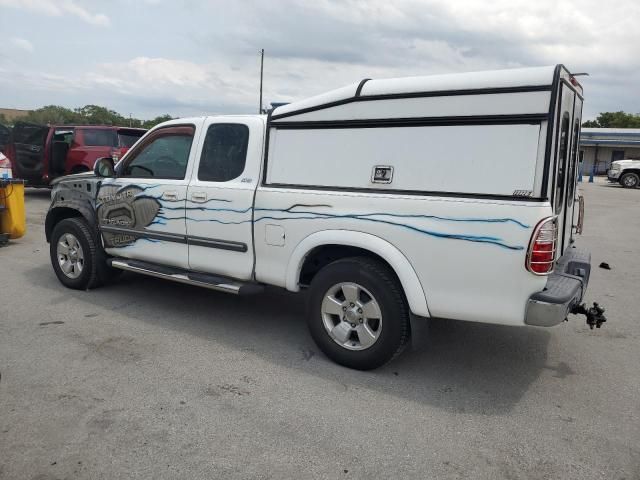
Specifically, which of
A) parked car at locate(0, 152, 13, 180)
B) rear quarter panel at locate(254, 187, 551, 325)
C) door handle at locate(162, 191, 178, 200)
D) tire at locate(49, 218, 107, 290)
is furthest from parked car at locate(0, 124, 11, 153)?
rear quarter panel at locate(254, 187, 551, 325)

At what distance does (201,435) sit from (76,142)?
38.7 ft

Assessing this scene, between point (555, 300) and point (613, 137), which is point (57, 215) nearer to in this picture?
point (555, 300)

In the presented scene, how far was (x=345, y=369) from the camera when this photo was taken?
4051mm

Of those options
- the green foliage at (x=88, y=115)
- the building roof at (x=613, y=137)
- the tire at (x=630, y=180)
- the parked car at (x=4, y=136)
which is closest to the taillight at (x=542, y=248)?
the parked car at (x=4, y=136)

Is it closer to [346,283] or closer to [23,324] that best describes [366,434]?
[346,283]

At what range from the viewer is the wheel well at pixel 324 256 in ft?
13.0

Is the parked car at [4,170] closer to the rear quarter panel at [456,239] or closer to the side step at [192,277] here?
the side step at [192,277]

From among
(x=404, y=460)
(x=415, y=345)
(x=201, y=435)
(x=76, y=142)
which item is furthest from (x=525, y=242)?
(x=76, y=142)

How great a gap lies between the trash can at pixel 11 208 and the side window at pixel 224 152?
14.7ft

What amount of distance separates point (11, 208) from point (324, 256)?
580 cm

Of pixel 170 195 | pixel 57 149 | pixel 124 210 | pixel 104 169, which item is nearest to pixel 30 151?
pixel 57 149

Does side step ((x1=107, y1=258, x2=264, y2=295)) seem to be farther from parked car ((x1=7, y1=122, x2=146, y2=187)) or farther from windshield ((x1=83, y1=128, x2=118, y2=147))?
windshield ((x1=83, y1=128, x2=118, y2=147))

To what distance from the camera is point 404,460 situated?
2916 mm

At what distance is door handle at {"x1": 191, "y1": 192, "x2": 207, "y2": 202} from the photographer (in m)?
4.67
